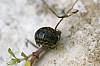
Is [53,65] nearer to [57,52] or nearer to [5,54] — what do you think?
[57,52]

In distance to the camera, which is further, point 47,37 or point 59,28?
point 59,28

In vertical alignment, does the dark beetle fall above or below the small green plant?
above

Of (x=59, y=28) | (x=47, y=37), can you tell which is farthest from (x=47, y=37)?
(x=59, y=28)

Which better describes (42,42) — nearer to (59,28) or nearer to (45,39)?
(45,39)

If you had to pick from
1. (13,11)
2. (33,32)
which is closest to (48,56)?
(33,32)

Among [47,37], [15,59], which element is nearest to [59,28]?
[47,37]

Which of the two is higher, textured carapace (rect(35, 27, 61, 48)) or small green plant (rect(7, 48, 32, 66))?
textured carapace (rect(35, 27, 61, 48))
